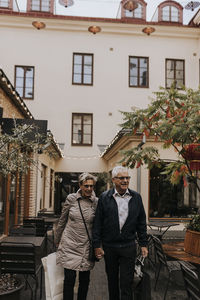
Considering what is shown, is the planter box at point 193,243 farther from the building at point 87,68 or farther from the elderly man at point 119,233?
→ the building at point 87,68

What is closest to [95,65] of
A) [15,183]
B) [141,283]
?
[15,183]

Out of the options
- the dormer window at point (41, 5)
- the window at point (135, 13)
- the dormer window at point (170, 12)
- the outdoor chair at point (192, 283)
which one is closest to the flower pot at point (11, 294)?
the outdoor chair at point (192, 283)

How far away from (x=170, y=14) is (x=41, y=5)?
7220 mm

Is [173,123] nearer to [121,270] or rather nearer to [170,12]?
[121,270]

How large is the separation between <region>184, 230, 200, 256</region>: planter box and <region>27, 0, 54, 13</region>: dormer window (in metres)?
17.4

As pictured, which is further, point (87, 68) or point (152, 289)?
point (87, 68)

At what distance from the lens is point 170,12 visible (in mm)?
20875

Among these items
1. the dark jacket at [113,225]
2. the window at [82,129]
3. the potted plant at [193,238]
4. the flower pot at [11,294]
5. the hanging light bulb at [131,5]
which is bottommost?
the flower pot at [11,294]

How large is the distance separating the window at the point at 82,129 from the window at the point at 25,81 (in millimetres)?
2585

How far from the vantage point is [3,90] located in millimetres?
8422

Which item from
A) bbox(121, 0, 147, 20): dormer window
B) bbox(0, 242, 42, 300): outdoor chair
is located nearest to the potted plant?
bbox(0, 242, 42, 300): outdoor chair

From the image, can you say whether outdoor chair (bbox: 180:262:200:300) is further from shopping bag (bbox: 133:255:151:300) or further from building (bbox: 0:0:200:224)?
building (bbox: 0:0:200:224)

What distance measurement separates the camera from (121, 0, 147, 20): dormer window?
20.4 meters

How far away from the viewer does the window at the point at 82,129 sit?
19297 millimetres
